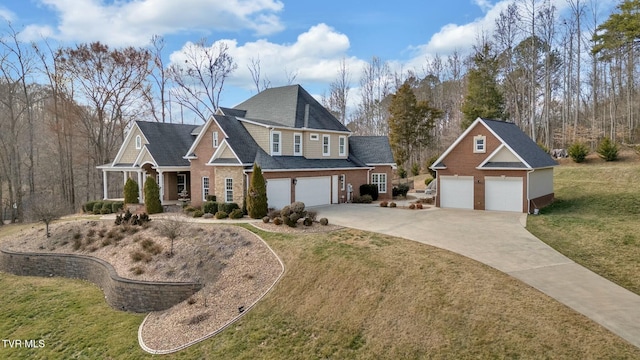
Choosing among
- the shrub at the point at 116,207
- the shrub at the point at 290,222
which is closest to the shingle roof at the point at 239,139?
the shrub at the point at 290,222

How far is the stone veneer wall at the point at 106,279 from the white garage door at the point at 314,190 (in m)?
10.9

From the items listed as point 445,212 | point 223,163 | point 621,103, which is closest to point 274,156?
point 223,163

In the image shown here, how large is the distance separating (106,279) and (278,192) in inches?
392

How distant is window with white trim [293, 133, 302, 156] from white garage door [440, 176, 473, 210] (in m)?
9.62

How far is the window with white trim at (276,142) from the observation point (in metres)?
23.3

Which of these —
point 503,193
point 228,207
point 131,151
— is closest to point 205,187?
point 228,207

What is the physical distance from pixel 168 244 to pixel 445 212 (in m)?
15.4

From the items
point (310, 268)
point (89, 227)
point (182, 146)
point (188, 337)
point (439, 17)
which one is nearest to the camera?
point (188, 337)

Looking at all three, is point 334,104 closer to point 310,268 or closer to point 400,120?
point 400,120

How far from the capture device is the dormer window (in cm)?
2234

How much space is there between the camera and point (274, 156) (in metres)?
23.3

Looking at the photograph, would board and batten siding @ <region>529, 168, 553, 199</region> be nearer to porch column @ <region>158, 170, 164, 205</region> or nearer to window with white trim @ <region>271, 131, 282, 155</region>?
window with white trim @ <region>271, 131, 282, 155</region>

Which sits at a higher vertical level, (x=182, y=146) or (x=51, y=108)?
(x=51, y=108)

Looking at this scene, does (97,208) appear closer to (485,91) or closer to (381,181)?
(381,181)
